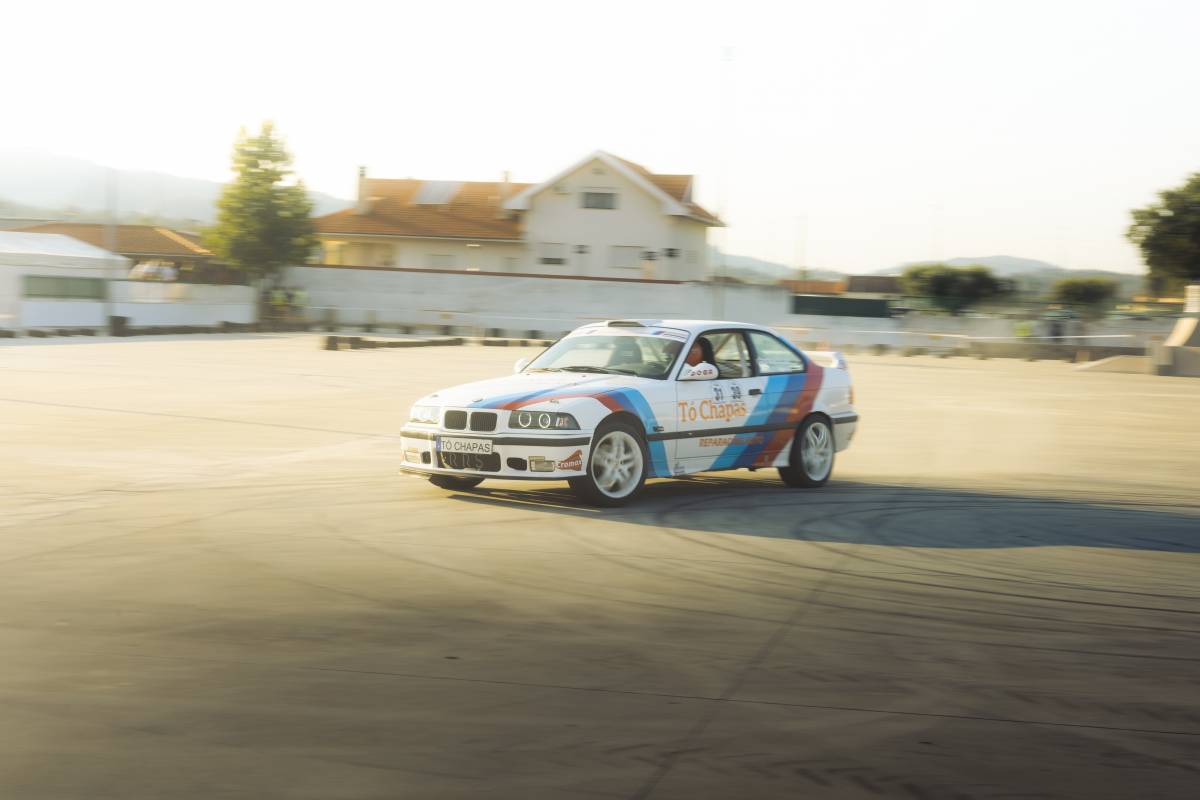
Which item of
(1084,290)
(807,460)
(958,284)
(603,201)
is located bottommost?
(807,460)

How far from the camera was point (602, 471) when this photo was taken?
11.0 m

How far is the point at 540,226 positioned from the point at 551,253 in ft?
4.67

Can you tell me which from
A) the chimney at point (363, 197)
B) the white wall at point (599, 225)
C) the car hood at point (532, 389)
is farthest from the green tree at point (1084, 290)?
the car hood at point (532, 389)

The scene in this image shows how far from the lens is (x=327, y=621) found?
6.74 meters

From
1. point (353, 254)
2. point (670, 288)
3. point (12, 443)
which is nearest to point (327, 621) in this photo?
point (12, 443)

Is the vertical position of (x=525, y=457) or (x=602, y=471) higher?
(x=525, y=457)

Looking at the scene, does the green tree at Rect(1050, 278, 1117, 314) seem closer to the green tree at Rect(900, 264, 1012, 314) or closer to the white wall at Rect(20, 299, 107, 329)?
the green tree at Rect(900, 264, 1012, 314)

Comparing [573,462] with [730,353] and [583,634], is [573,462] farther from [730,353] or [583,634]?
[583,634]

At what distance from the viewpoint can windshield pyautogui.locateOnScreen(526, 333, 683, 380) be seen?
1179 centimetres

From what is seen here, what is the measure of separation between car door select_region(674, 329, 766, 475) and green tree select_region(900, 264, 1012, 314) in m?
84.5

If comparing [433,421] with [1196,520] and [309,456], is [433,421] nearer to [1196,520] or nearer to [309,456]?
[309,456]

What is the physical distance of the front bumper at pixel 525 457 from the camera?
35.0 ft

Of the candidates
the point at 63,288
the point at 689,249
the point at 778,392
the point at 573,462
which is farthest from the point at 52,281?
the point at 573,462

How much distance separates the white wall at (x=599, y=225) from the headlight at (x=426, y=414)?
181 ft
